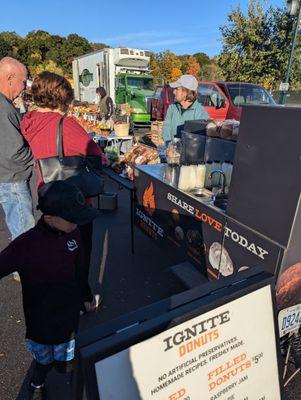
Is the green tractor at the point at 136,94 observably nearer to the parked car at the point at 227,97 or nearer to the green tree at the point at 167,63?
the parked car at the point at 227,97

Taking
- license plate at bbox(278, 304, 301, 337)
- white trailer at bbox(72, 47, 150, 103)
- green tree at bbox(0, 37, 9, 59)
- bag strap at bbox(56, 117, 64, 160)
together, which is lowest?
license plate at bbox(278, 304, 301, 337)

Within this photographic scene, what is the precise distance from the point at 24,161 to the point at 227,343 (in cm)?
216

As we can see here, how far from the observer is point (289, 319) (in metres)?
1.92

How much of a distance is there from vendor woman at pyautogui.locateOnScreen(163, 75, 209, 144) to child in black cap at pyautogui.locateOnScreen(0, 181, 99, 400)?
234 cm

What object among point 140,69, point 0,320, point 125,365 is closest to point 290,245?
point 125,365

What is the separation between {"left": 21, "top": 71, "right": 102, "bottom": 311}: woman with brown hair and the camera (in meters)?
2.19

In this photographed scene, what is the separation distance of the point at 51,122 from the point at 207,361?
71.2 inches

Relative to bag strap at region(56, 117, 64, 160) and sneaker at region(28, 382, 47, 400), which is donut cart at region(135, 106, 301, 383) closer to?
bag strap at region(56, 117, 64, 160)

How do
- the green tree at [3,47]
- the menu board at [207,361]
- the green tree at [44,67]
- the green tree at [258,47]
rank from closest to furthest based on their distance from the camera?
the menu board at [207,361]
the green tree at [258,47]
the green tree at [44,67]
the green tree at [3,47]

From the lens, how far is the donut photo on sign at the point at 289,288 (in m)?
1.76

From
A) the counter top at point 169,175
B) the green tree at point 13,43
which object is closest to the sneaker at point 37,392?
the counter top at point 169,175

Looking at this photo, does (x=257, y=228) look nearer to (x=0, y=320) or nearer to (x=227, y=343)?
(x=227, y=343)

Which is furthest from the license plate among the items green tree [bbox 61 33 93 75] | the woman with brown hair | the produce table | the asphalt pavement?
green tree [bbox 61 33 93 75]

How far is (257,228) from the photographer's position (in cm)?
181
